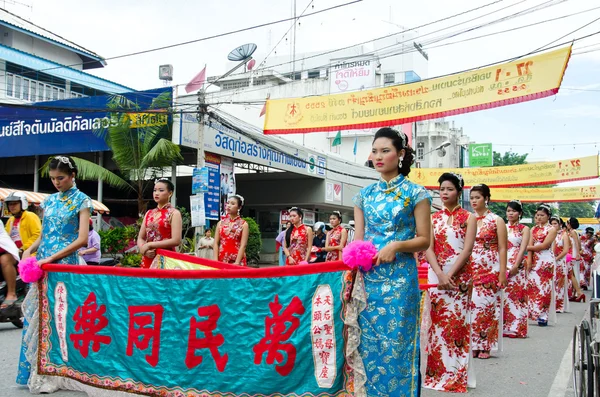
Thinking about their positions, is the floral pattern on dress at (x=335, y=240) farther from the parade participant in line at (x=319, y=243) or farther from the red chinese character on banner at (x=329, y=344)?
the red chinese character on banner at (x=329, y=344)

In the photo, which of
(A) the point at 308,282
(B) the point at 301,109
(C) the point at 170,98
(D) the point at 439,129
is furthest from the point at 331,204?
(D) the point at 439,129

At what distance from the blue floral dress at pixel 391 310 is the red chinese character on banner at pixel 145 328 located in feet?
4.68

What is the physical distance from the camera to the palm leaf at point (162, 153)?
15.2m

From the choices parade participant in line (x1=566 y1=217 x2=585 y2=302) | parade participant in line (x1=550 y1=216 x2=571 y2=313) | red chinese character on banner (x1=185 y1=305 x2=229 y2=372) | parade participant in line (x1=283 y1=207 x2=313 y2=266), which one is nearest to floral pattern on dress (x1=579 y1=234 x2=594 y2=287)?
parade participant in line (x1=566 y1=217 x2=585 y2=302)

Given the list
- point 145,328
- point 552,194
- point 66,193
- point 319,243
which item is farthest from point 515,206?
point 552,194

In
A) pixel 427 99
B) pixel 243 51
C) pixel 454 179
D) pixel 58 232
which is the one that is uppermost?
pixel 243 51

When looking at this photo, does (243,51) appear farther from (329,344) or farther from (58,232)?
(329,344)

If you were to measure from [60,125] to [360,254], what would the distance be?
15.9 metres

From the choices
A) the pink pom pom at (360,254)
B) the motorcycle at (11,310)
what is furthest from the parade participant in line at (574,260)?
the pink pom pom at (360,254)

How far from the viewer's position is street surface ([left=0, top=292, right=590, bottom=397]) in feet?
15.2

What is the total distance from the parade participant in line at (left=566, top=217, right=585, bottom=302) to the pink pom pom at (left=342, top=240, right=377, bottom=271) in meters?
11.4

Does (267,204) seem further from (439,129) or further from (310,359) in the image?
(439,129)

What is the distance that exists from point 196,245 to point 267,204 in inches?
430

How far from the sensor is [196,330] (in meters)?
3.72
